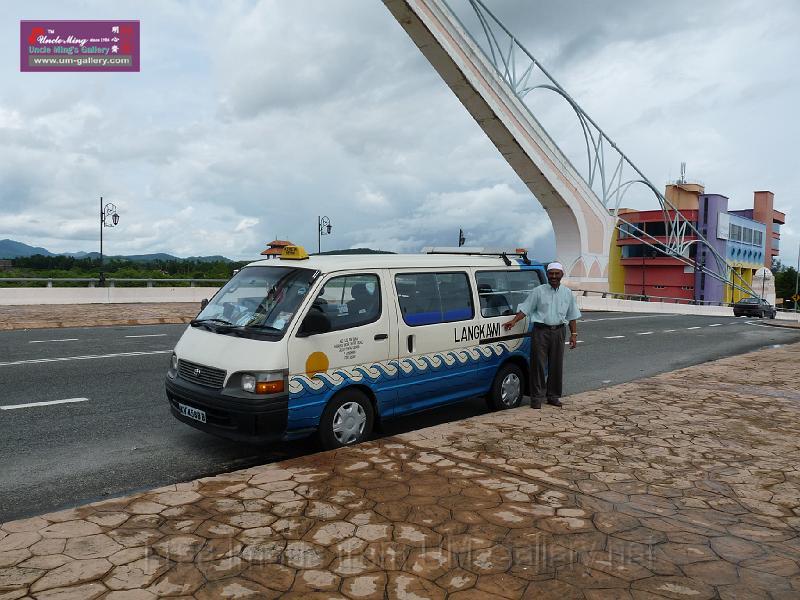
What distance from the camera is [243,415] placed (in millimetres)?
5008

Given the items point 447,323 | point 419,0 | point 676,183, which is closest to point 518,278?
point 447,323

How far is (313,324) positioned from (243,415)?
3.11 ft

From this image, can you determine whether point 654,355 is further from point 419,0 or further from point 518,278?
point 419,0

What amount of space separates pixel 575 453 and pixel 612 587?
2.31m

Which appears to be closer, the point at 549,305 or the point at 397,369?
the point at 397,369

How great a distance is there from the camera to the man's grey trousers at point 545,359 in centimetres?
717

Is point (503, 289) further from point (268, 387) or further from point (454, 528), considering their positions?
point (454, 528)

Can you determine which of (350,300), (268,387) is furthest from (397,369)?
(268,387)

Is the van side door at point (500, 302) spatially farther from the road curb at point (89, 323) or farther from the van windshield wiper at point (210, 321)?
the road curb at point (89, 323)

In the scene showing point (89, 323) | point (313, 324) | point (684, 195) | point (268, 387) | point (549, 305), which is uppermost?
point (684, 195)

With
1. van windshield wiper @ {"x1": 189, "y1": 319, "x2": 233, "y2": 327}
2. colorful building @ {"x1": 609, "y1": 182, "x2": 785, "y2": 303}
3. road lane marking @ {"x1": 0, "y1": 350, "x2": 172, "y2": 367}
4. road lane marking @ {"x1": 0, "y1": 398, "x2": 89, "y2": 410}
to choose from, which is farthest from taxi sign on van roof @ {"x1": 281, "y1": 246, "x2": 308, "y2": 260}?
colorful building @ {"x1": 609, "y1": 182, "x2": 785, "y2": 303}

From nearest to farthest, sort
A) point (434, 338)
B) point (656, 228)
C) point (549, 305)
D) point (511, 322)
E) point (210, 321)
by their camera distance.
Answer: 1. point (210, 321)
2. point (434, 338)
3. point (549, 305)
4. point (511, 322)
5. point (656, 228)

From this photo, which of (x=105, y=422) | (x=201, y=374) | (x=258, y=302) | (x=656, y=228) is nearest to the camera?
(x=201, y=374)

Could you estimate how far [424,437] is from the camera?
5.77m
